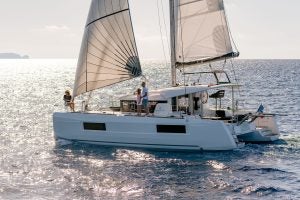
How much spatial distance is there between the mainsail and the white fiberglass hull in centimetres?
187

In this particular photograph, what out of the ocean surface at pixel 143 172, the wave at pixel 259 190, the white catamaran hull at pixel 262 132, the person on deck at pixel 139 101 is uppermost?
the person on deck at pixel 139 101

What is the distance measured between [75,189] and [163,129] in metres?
6.56

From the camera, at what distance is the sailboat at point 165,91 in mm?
22109

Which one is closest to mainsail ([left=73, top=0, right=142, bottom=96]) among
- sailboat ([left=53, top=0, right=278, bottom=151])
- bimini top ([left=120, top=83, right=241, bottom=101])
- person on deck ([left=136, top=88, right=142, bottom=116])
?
sailboat ([left=53, top=0, right=278, bottom=151])

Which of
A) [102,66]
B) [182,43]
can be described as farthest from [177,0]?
[102,66]

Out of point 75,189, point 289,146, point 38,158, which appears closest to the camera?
point 75,189

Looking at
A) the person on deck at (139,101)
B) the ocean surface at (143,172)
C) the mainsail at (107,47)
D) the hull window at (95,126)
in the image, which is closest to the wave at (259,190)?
the ocean surface at (143,172)

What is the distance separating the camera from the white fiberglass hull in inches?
856

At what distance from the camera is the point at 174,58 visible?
25.0m

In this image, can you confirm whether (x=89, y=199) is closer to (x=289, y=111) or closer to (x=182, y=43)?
(x=182, y=43)

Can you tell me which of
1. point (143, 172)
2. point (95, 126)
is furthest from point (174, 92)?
point (143, 172)

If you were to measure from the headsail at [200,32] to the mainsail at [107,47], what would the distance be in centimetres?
269

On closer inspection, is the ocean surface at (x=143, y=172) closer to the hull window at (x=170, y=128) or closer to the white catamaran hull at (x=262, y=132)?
the white catamaran hull at (x=262, y=132)

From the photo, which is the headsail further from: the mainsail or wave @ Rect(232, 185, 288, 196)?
wave @ Rect(232, 185, 288, 196)
